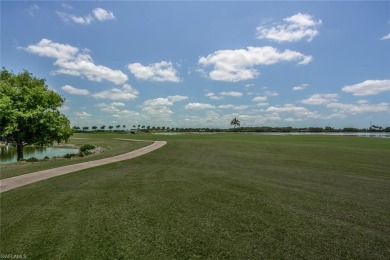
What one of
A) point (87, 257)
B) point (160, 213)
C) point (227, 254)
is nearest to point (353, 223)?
point (227, 254)

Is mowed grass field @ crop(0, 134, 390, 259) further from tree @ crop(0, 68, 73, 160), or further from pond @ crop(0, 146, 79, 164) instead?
pond @ crop(0, 146, 79, 164)

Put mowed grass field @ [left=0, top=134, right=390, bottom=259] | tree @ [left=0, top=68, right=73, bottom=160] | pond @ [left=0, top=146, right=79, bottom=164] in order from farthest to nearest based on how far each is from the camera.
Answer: pond @ [left=0, top=146, right=79, bottom=164], tree @ [left=0, top=68, right=73, bottom=160], mowed grass field @ [left=0, top=134, right=390, bottom=259]

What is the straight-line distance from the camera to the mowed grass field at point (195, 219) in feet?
16.6

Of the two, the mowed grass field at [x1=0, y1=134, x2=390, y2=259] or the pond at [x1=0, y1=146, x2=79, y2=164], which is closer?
the mowed grass field at [x1=0, y1=134, x2=390, y2=259]

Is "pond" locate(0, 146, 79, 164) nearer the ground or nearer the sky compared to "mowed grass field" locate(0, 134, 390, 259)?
nearer the ground

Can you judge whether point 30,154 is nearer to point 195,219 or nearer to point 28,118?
point 28,118

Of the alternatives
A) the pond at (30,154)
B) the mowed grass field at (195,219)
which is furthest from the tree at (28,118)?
the mowed grass field at (195,219)

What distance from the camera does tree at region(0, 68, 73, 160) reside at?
20609 mm

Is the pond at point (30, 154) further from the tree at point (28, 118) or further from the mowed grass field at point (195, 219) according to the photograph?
the mowed grass field at point (195, 219)

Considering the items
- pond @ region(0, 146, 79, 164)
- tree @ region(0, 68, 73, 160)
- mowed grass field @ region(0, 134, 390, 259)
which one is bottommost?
pond @ region(0, 146, 79, 164)

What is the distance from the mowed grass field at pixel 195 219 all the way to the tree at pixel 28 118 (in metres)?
13.3

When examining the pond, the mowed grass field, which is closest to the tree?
the pond

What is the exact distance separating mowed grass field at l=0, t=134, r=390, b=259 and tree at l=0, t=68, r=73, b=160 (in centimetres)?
1332

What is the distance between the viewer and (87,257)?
187 inches
